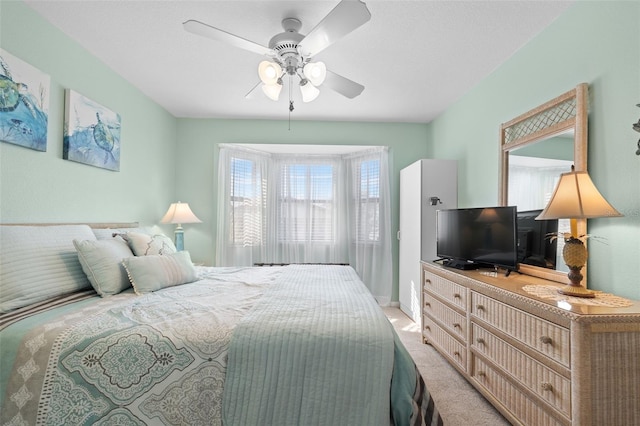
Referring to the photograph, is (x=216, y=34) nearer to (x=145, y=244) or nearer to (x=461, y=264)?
(x=145, y=244)

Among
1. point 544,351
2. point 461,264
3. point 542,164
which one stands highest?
point 542,164

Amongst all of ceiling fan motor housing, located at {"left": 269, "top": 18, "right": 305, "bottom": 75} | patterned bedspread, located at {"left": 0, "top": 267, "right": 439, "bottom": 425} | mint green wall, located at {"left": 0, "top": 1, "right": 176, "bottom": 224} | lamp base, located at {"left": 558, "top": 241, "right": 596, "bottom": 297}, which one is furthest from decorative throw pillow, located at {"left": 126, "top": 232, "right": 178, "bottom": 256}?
lamp base, located at {"left": 558, "top": 241, "right": 596, "bottom": 297}

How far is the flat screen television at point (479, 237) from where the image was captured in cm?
216

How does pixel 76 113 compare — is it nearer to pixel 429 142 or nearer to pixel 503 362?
pixel 503 362

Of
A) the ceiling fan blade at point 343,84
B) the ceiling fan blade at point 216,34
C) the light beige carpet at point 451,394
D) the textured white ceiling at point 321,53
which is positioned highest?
the textured white ceiling at point 321,53

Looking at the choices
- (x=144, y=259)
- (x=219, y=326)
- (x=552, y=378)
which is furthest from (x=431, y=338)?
(x=144, y=259)

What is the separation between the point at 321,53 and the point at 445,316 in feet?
7.69

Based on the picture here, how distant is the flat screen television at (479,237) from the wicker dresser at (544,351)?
15 centimetres

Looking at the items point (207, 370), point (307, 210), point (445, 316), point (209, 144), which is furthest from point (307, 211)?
point (207, 370)

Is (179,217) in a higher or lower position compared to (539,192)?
lower

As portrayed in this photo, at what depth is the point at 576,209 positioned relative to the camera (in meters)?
1.53

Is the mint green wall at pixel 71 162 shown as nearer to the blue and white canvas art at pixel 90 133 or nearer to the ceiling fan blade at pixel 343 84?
the blue and white canvas art at pixel 90 133

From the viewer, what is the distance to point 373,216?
438 cm

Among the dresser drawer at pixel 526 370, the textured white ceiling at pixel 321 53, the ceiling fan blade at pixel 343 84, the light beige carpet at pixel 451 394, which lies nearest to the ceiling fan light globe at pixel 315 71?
the ceiling fan blade at pixel 343 84
